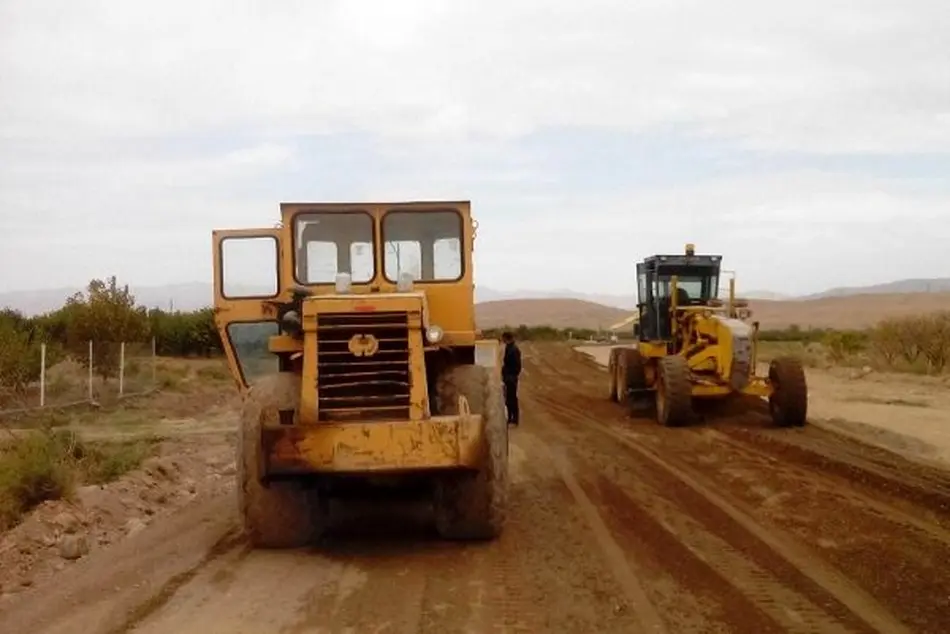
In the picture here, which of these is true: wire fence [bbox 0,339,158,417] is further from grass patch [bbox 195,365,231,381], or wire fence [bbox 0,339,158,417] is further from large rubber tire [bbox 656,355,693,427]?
large rubber tire [bbox 656,355,693,427]

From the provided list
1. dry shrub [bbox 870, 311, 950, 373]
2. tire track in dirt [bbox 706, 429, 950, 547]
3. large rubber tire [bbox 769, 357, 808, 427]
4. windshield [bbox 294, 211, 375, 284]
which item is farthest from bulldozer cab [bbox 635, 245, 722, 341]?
dry shrub [bbox 870, 311, 950, 373]

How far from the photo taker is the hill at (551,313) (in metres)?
163

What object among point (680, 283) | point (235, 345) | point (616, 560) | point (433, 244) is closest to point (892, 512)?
point (616, 560)

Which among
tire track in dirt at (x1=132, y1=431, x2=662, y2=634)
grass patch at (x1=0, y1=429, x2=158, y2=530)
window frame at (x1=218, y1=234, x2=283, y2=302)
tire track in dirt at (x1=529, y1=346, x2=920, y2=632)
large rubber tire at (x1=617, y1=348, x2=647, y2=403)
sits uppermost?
window frame at (x1=218, y1=234, x2=283, y2=302)

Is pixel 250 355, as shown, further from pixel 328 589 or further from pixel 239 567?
pixel 328 589

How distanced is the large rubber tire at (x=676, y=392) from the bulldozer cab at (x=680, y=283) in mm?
2448

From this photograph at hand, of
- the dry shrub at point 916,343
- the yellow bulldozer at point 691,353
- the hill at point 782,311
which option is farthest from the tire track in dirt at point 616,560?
the hill at point 782,311

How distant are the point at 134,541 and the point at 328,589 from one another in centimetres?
295

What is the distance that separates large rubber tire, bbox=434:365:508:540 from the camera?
1020 centimetres

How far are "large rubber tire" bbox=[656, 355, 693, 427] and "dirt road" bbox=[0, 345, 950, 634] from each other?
545cm

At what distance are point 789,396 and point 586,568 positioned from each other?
1178 cm

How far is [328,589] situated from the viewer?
8.92 m

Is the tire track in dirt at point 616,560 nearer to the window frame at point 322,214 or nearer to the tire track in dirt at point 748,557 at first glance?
the tire track in dirt at point 748,557

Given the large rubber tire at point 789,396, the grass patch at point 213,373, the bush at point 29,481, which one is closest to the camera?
the bush at point 29,481
